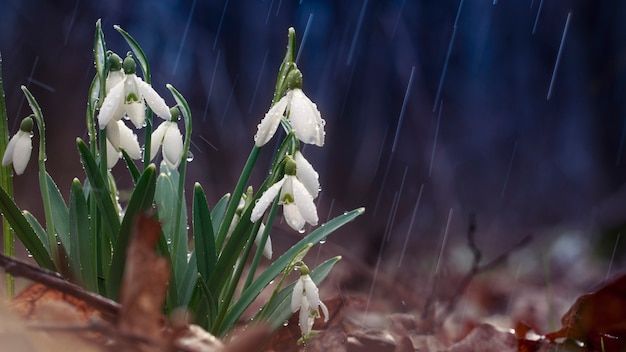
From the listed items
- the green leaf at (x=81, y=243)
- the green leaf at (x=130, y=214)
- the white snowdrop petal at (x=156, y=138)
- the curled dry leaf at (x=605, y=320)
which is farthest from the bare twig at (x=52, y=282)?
the curled dry leaf at (x=605, y=320)

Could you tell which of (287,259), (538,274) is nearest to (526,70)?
(538,274)

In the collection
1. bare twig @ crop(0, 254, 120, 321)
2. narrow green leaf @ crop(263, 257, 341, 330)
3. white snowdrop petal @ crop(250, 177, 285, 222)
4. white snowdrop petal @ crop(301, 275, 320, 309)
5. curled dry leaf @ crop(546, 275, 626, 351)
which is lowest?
narrow green leaf @ crop(263, 257, 341, 330)

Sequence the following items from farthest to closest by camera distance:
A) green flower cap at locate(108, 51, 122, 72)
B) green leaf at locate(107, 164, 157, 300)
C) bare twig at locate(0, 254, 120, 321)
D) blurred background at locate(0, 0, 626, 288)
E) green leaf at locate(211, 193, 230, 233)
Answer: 1. blurred background at locate(0, 0, 626, 288)
2. green leaf at locate(211, 193, 230, 233)
3. green flower cap at locate(108, 51, 122, 72)
4. green leaf at locate(107, 164, 157, 300)
5. bare twig at locate(0, 254, 120, 321)

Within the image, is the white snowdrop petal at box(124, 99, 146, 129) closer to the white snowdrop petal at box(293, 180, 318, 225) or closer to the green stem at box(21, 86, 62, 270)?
the green stem at box(21, 86, 62, 270)

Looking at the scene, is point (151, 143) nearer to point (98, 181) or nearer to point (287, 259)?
point (98, 181)

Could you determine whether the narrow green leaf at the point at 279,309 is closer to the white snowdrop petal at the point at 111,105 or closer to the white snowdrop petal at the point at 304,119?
the white snowdrop petal at the point at 304,119

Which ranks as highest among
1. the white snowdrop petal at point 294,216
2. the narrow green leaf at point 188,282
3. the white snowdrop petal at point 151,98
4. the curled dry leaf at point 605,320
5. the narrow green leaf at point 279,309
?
the white snowdrop petal at point 151,98

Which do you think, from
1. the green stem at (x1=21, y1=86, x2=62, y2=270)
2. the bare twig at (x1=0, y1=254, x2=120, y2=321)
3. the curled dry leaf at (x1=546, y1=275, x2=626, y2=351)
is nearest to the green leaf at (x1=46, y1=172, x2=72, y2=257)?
the green stem at (x1=21, y1=86, x2=62, y2=270)
